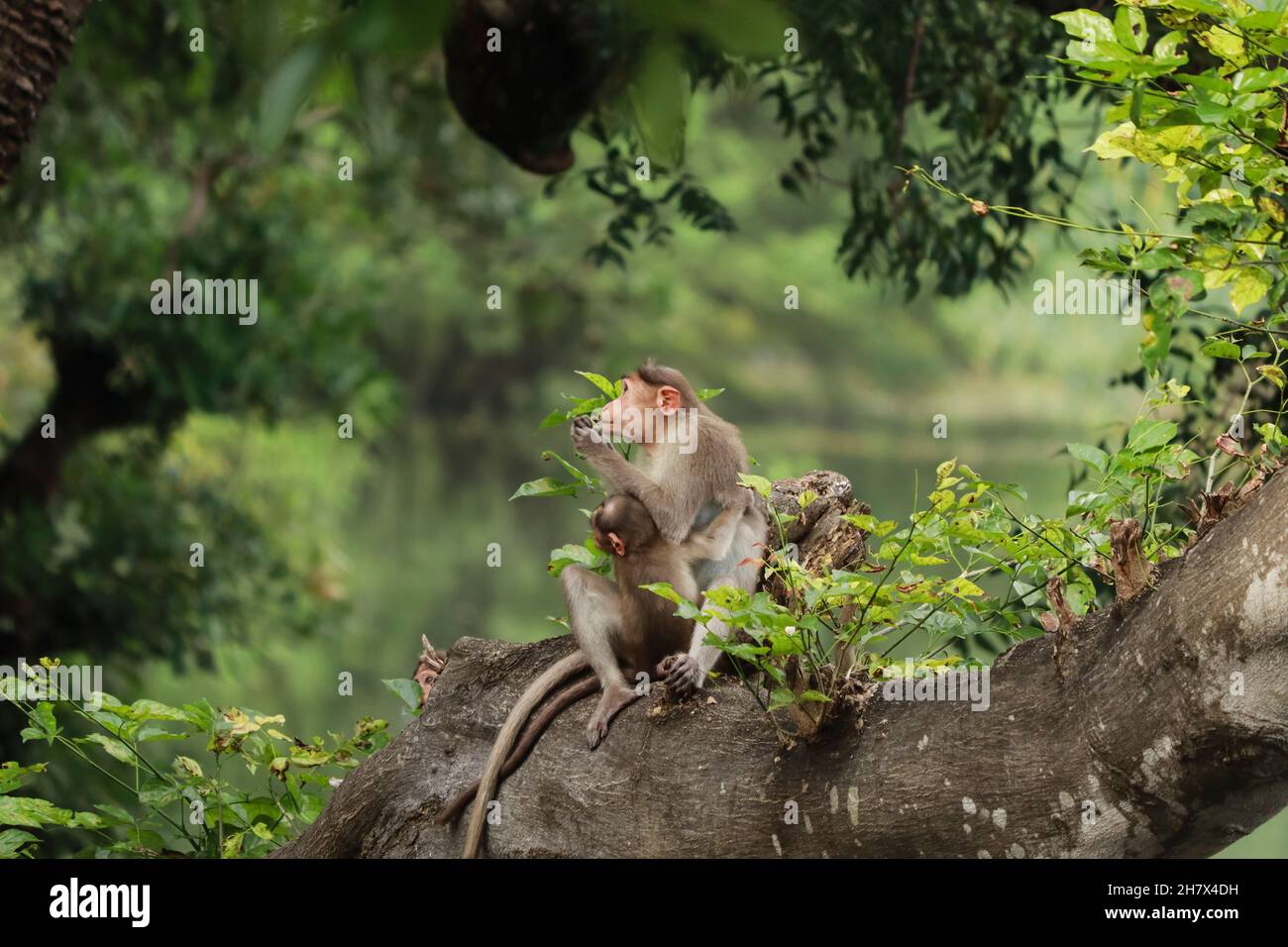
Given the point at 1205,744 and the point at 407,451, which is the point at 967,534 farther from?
the point at 407,451

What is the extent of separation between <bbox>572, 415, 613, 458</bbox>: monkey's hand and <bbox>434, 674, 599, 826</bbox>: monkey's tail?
62cm

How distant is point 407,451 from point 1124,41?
743 inches

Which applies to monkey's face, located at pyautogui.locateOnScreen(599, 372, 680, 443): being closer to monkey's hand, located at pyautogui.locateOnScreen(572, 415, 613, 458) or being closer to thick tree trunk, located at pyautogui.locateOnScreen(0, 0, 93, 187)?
monkey's hand, located at pyautogui.locateOnScreen(572, 415, 613, 458)

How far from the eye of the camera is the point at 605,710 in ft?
9.23

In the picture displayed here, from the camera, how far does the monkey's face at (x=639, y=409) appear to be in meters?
3.51

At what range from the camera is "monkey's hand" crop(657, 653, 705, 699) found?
2.69 meters

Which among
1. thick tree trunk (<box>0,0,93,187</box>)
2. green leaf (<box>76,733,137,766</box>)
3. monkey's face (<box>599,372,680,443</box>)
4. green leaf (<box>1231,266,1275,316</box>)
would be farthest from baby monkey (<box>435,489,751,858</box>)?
thick tree trunk (<box>0,0,93,187</box>)

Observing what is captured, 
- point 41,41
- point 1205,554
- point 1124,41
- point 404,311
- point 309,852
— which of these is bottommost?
point 309,852

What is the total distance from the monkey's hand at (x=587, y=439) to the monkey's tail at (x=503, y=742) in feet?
1.84

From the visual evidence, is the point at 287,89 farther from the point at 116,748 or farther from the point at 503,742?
the point at 116,748

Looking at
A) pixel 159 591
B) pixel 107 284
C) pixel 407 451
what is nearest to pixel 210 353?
pixel 107 284

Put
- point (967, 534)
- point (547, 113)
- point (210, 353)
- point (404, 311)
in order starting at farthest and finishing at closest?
point (404, 311) < point (210, 353) < point (547, 113) < point (967, 534)

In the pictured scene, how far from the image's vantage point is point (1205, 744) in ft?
6.51

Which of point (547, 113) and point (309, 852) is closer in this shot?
point (309, 852)
